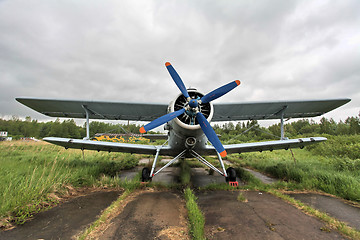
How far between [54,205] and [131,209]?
1874 mm

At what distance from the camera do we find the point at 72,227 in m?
2.49

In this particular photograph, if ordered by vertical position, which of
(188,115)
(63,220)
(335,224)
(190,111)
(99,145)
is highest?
(190,111)

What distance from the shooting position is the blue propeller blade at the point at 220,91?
4.32m

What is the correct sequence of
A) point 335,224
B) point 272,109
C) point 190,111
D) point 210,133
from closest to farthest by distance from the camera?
point 335,224 → point 210,133 → point 190,111 → point 272,109

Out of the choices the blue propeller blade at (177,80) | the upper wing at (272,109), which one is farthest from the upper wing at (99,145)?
the upper wing at (272,109)

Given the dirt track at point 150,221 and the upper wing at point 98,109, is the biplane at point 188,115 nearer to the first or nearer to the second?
the upper wing at point 98,109

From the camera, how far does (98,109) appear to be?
271 inches

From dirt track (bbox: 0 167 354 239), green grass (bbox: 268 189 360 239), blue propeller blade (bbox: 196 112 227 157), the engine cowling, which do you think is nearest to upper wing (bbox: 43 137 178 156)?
the engine cowling

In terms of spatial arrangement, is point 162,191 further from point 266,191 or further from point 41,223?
point 266,191

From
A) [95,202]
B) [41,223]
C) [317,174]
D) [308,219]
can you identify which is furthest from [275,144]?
[41,223]

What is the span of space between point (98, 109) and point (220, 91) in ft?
18.2

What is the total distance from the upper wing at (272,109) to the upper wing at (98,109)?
120 inches

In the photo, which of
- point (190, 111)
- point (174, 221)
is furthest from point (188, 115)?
point (174, 221)

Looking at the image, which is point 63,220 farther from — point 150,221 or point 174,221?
point 174,221
